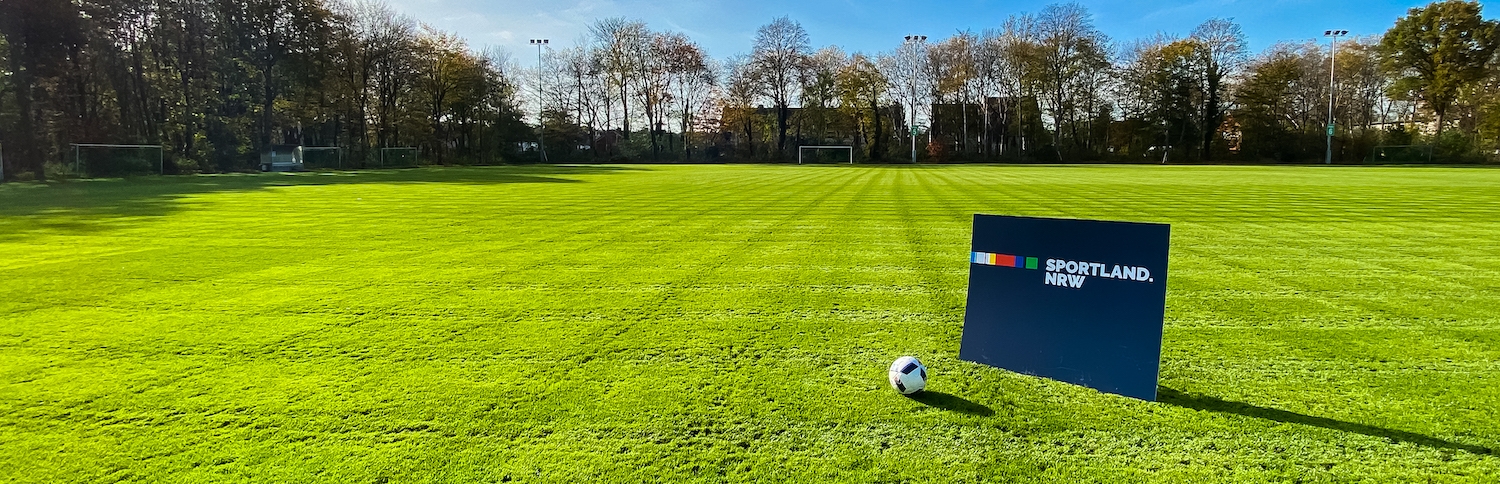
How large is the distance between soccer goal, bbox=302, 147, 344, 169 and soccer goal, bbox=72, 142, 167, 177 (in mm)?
8461

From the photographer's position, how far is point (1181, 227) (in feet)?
31.7

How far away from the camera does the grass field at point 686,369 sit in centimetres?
254

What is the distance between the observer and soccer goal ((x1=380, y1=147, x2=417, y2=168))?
44159 mm

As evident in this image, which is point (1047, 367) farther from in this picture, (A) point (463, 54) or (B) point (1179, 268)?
(A) point (463, 54)

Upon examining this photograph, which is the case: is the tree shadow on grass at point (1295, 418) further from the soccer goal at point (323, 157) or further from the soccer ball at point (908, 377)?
the soccer goal at point (323, 157)

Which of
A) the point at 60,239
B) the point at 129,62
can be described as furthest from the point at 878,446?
the point at 129,62

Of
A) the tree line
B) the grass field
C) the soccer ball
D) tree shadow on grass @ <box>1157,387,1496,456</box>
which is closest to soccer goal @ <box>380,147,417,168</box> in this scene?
the tree line

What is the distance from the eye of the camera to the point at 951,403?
10.1 feet

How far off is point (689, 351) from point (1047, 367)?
1812 millimetres

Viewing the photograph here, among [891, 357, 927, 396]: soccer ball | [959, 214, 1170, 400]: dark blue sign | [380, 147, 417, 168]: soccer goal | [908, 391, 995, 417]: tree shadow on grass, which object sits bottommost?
[908, 391, 995, 417]: tree shadow on grass

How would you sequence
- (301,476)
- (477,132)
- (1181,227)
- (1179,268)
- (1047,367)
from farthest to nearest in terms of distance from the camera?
(477,132)
(1181,227)
(1179,268)
(1047,367)
(301,476)

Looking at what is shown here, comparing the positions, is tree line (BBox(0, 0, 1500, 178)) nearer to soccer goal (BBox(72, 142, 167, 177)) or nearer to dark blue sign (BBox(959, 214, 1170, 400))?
soccer goal (BBox(72, 142, 167, 177))

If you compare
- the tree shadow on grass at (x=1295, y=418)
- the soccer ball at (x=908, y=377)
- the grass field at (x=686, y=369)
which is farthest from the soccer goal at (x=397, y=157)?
the tree shadow on grass at (x=1295, y=418)

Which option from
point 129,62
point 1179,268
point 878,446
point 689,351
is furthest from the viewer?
point 129,62
